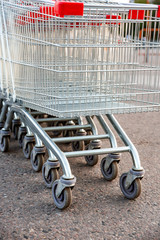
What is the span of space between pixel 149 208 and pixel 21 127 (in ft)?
5.47

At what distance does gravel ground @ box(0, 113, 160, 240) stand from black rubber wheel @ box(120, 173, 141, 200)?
5cm

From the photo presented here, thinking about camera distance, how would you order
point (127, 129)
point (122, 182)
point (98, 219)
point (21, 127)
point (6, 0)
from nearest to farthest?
point (98, 219)
point (122, 182)
point (6, 0)
point (21, 127)
point (127, 129)

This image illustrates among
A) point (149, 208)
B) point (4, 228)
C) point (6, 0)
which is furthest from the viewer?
point (6, 0)

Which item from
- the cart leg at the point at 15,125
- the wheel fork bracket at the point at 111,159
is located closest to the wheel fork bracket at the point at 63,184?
the wheel fork bracket at the point at 111,159

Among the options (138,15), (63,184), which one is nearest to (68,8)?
(138,15)

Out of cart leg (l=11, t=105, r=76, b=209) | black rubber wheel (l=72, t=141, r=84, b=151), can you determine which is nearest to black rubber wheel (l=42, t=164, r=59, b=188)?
cart leg (l=11, t=105, r=76, b=209)

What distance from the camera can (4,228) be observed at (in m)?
2.17

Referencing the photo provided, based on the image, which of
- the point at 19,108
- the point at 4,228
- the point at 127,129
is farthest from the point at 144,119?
the point at 4,228

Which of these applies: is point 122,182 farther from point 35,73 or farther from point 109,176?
point 35,73

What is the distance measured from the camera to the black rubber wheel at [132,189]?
101 inches

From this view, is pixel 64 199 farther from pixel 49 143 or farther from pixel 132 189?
pixel 132 189

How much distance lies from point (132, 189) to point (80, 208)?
1.45 feet

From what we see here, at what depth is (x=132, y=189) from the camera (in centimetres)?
261

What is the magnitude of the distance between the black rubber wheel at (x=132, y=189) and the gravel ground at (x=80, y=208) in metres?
0.05
